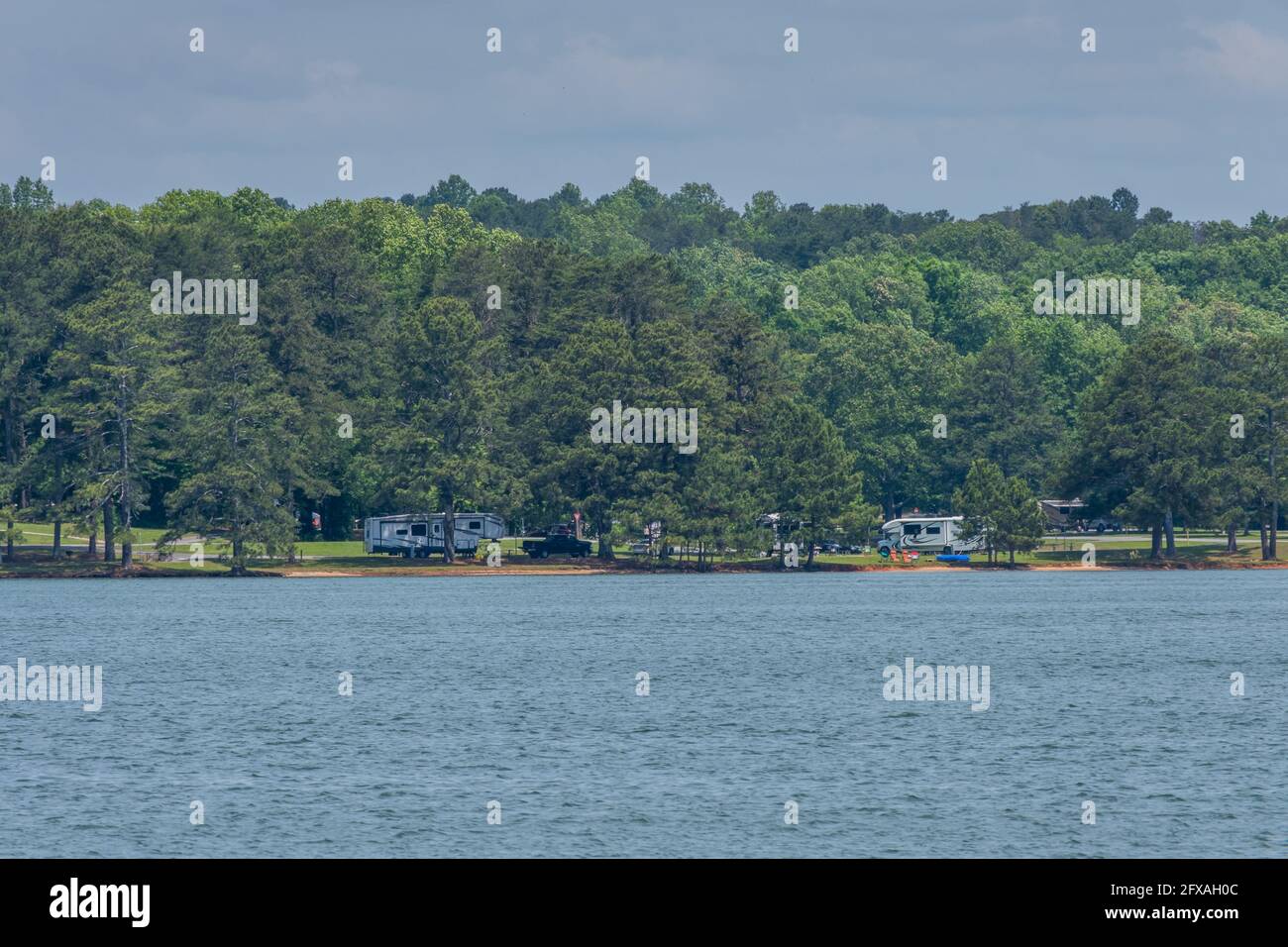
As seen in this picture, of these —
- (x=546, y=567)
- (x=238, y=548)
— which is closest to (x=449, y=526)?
(x=546, y=567)

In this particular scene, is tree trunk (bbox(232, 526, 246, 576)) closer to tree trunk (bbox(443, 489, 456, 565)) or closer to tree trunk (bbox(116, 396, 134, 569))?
tree trunk (bbox(116, 396, 134, 569))

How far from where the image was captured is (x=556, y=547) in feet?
493

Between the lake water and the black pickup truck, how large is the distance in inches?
1753

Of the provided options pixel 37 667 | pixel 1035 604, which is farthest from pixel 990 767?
pixel 1035 604

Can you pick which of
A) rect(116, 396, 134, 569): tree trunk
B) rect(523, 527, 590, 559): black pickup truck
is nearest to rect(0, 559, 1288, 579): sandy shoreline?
rect(523, 527, 590, 559): black pickup truck

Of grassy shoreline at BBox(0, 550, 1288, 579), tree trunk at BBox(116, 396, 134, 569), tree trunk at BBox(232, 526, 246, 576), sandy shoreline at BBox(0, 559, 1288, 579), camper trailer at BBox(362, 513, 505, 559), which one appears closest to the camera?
tree trunk at BBox(116, 396, 134, 569)

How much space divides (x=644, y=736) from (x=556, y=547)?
9762 cm

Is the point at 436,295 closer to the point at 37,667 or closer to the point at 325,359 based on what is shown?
the point at 325,359

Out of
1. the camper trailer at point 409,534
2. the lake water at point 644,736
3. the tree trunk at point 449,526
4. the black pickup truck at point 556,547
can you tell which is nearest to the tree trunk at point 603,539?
the black pickup truck at point 556,547

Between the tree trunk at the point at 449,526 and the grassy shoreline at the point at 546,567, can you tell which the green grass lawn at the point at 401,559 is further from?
the tree trunk at the point at 449,526

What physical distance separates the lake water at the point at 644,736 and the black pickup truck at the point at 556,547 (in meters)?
44.5

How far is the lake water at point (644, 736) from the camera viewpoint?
3875 cm

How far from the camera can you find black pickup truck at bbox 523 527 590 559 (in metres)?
150
